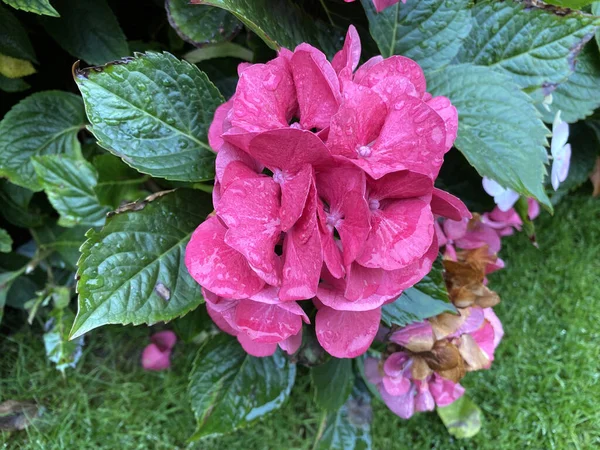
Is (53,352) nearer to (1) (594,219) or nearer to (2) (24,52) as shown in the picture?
(2) (24,52)

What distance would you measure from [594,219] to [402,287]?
0.93 metres

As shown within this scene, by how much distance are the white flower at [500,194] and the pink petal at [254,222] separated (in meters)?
0.41

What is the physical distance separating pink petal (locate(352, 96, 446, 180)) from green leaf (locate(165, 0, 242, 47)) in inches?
12.2

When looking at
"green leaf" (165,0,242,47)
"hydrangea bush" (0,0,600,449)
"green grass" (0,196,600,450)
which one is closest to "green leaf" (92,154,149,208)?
"hydrangea bush" (0,0,600,449)

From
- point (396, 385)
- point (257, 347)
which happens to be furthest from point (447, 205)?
point (396, 385)

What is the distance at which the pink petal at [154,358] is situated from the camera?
979mm

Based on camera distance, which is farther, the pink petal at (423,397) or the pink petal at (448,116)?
the pink petal at (423,397)

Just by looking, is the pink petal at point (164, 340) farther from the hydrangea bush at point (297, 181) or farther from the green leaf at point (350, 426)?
the green leaf at point (350, 426)

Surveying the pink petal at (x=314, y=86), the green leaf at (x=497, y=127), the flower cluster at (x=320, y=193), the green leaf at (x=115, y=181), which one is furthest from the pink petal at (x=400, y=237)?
the green leaf at (x=115, y=181)

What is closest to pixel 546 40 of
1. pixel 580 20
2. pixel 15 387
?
pixel 580 20

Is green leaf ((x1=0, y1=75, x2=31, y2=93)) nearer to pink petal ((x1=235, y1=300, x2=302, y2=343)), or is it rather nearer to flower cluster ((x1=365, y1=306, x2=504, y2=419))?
pink petal ((x1=235, y1=300, x2=302, y2=343))

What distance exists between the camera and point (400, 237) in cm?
46

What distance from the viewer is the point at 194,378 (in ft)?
2.56

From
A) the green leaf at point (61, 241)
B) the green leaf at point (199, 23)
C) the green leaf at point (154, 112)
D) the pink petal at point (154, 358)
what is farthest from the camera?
the pink petal at point (154, 358)
